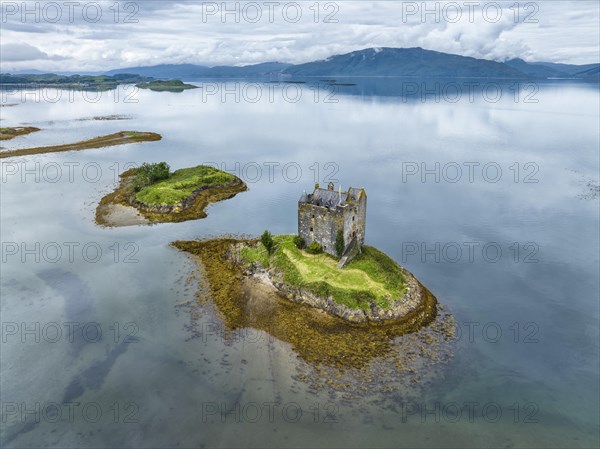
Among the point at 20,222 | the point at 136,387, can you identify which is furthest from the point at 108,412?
the point at 20,222

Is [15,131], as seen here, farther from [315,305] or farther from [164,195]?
[315,305]

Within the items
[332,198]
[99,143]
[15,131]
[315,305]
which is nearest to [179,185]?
[332,198]

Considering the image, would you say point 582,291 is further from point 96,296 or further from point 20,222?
point 20,222

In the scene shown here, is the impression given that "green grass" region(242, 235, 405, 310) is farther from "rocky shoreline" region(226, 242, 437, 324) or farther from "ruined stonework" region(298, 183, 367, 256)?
"ruined stonework" region(298, 183, 367, 256)

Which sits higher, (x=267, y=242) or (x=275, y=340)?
(x=267, y=242)

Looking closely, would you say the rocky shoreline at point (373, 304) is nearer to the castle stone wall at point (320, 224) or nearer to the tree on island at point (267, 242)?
the tree on island at point (267, 242)

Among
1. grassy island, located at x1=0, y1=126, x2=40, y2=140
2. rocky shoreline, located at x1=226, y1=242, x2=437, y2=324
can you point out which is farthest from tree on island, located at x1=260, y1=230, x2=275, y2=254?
grassy island, located at x1=0, y1=126, x2=40, y2=140
